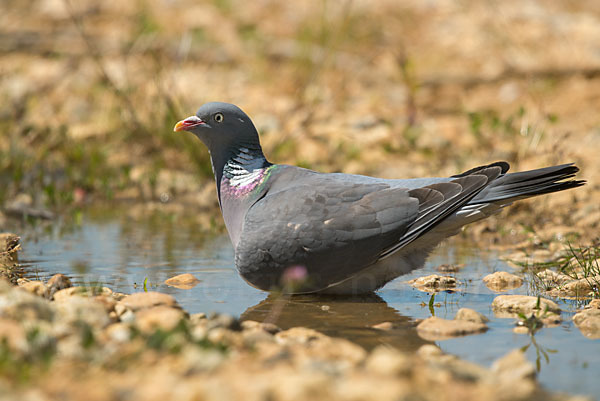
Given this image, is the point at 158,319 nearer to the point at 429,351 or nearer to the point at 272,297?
the point at 429,351

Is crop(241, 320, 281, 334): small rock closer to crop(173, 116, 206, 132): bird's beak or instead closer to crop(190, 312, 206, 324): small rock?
crop(190, 312, 206, 324): small rock

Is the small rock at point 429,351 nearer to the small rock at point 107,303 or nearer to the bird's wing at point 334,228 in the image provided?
the bird's wing at point 334,228

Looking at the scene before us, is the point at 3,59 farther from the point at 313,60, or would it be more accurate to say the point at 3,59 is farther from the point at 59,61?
the point at 313,60

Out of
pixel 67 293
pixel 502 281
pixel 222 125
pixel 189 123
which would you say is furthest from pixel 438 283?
pixel 67 293

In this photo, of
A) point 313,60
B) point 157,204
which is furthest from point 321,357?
point 313,60

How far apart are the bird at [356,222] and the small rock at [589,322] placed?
68 centimetres

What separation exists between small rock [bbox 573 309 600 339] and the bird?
68 cm

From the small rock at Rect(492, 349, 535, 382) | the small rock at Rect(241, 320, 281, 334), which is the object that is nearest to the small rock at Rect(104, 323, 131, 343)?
the small rock at Rect(241, 320, 281, 334)

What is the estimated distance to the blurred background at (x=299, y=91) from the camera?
6.81 meters

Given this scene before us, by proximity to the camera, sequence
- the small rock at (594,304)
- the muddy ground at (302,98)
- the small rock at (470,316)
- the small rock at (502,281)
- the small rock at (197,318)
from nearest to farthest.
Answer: the small rock at (197,318)
the small rock at (470,316)
the small rock at (594,304)
the small rock at (502,281)
the muddy ground at (302,98)

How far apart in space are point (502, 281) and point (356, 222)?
35.9 inches

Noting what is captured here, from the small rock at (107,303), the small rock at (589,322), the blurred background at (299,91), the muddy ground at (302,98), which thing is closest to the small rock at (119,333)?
the muddy ground at (302,98)

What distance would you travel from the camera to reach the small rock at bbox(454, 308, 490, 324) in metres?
3.69

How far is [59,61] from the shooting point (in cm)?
955
